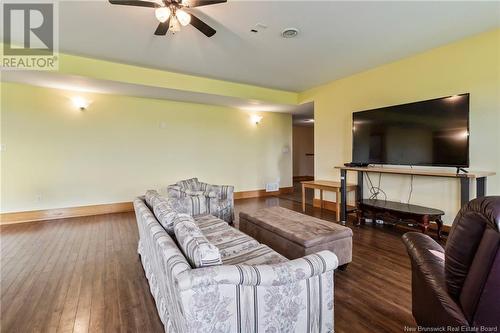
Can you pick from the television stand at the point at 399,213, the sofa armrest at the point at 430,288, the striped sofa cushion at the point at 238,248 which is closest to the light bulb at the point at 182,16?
the striped sofa cushion at the point at 238,248

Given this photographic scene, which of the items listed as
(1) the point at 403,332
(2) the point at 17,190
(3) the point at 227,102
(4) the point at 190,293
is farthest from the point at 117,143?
(1) the point at 403,332

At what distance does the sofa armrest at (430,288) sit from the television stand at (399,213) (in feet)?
5.99

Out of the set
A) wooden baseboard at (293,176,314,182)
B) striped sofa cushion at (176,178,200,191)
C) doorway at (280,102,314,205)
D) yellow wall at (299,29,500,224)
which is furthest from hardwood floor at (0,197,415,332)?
doorway at (280,102,314,205)

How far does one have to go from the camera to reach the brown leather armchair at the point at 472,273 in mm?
884

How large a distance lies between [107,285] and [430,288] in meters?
2.49

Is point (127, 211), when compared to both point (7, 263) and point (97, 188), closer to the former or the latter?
point (97, 188)

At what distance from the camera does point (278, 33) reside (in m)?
2.98

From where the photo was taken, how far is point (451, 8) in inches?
99.1

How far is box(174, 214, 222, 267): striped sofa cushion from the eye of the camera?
3.91 feet

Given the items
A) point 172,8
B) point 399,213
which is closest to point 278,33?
point 172,8

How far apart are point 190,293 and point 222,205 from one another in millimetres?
2789

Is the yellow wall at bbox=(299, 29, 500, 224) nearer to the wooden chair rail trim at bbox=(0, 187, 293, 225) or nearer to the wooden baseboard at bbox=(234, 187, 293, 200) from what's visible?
the wooden baseboard at bbox=(234, 187, 293, 200)

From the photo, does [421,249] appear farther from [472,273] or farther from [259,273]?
[259,273]

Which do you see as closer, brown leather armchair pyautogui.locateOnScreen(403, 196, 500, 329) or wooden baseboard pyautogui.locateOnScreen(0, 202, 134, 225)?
brown leather armchair pyautogui.locateOnScreen(403, 196, 500, 329)
